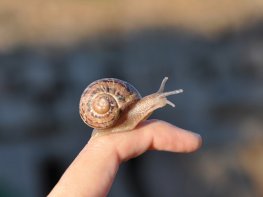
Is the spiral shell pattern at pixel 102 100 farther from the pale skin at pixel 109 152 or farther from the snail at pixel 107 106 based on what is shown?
the pale skin at pixel 109 152

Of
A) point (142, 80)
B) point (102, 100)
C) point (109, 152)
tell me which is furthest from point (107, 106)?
point (142, 80)

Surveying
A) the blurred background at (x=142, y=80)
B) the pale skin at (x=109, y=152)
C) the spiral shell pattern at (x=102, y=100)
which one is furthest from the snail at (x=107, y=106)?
the blurred background at (x=142, y=80)

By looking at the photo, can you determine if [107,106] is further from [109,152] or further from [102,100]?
[109,152]

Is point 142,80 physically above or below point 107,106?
below

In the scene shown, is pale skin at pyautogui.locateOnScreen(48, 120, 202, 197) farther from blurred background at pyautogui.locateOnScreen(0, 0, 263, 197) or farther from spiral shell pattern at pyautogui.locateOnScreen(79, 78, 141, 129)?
blurred background at pyautogui.locateOnScreen(0, 0, 263, 197)

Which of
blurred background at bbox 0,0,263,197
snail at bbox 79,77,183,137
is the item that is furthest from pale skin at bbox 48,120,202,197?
blurred background at bbox 0,0,263,197

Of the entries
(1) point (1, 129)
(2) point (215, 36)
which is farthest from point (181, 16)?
(1) point (1, 129)
